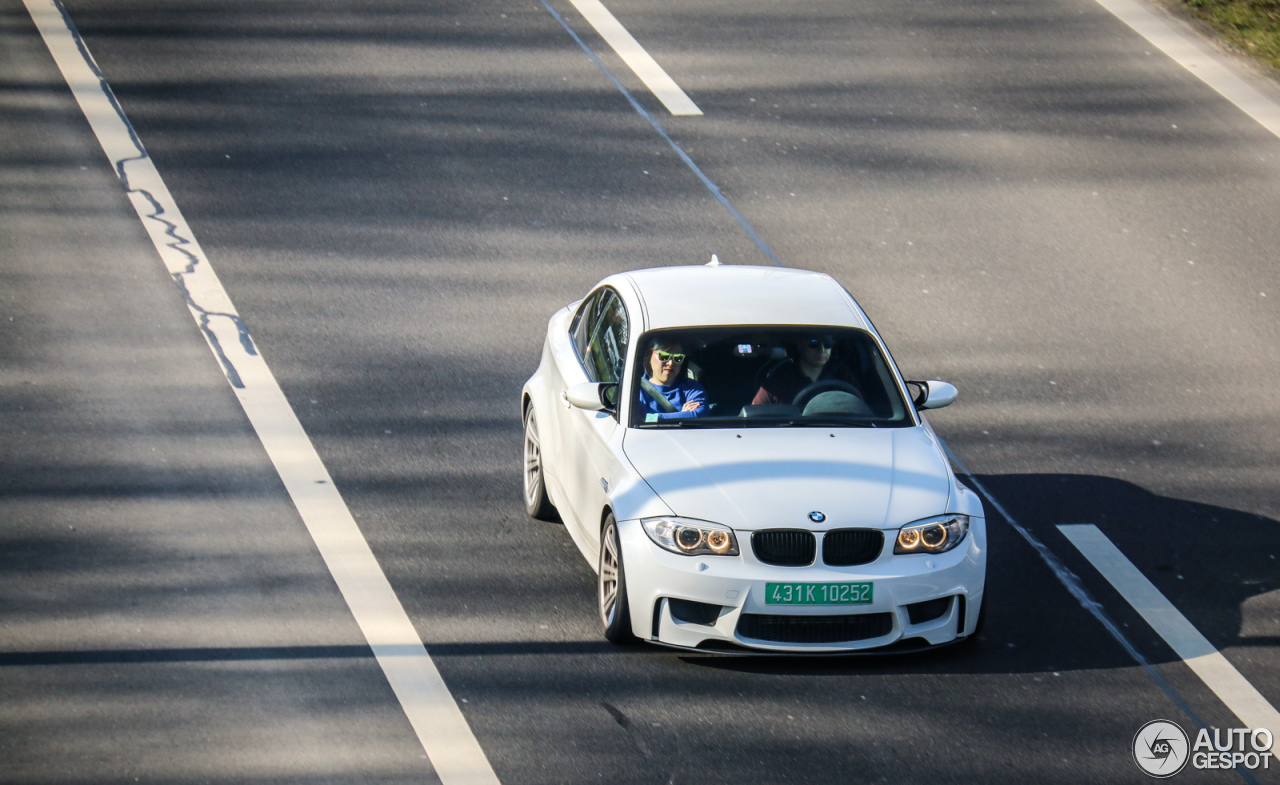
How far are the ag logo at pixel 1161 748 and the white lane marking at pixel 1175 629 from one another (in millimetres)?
409

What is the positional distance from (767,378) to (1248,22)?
42.1 ft

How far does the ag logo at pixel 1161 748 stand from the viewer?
6.70 m

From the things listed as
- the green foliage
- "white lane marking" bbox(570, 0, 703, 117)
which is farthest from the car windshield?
the green foliage

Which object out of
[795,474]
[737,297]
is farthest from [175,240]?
[795,474]

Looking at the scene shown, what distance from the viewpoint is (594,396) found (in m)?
8.10

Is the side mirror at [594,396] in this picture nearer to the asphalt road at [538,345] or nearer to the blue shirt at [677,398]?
the blue shirt at [677,398]

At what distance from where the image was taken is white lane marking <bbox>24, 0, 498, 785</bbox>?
22.8ft

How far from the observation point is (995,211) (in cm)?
1407

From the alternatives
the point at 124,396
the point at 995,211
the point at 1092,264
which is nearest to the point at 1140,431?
the point at 1092,264

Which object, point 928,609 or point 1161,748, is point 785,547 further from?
point 1161,748

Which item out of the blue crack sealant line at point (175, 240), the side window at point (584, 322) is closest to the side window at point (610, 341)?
the side window at point (584, 322)

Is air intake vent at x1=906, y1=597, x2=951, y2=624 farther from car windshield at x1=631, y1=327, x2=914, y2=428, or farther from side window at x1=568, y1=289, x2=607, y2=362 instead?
side window at x1=568, y1=289, x2=607, y2=362

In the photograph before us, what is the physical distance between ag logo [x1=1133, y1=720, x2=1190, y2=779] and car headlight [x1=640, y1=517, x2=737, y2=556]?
2.04 m

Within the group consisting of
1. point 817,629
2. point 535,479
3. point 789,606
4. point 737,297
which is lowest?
point 535,479
